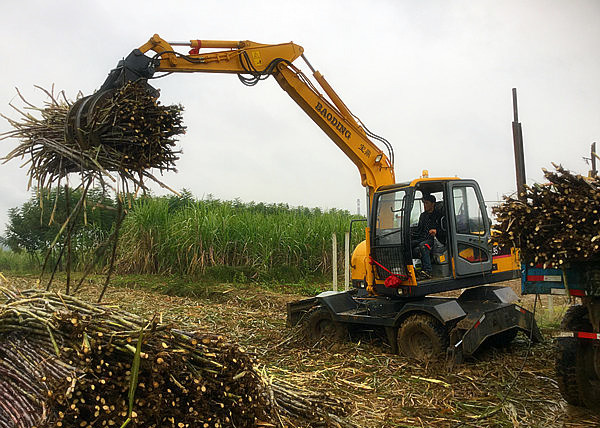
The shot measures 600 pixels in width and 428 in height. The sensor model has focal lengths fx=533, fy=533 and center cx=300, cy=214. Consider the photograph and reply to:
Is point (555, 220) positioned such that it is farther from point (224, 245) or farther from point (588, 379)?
point (224, 245)

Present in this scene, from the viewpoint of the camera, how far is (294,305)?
337 inches

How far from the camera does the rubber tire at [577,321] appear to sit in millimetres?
5270

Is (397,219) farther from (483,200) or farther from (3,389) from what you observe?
(3,389)

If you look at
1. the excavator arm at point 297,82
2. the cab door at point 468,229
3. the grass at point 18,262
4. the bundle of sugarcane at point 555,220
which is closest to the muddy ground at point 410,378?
the cab door at point 468,229

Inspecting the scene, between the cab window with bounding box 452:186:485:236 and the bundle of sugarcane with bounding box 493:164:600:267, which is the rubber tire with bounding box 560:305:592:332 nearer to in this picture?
the bundle of sugarcane with bounding box 493:164:600:267

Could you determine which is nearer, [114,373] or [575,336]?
[114,373]

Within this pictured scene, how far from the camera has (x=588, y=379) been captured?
521 cm

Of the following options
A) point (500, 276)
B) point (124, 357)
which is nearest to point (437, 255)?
point (500, 276)

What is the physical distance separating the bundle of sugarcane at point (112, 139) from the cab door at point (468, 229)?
14.0 ft

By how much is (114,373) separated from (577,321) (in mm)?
4426

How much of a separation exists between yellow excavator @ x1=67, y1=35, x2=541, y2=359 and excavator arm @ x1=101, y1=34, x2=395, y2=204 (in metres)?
0.02

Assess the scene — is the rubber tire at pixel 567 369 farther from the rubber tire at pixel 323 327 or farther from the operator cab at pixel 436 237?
the rubber tire at pixel 323 327

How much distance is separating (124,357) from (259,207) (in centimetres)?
2000

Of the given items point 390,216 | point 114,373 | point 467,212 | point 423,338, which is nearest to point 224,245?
point 390,216
